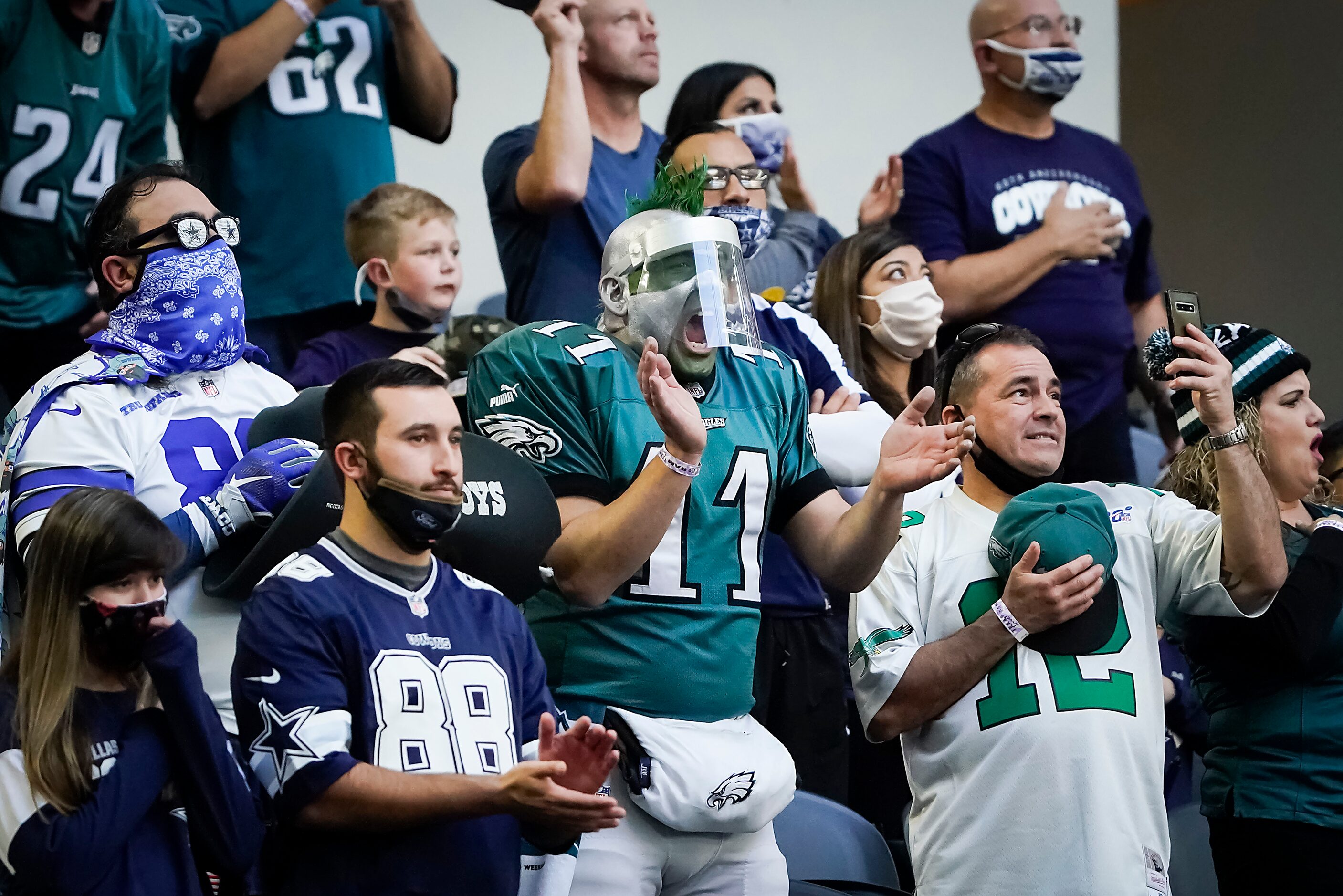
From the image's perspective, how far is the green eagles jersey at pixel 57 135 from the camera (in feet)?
12.5

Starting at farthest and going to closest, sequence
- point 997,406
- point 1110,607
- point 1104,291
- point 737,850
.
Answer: point 1104,291 → point 997,406 → point 1110,607 → point 737,850

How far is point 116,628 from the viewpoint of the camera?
2.28m

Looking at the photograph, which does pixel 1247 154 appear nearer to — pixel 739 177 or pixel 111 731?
pixel 739 177

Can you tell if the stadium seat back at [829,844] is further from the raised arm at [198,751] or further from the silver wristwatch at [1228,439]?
the raised arm at [198,751]

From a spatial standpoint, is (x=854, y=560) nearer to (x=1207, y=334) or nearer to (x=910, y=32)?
(x=1207, y=334)

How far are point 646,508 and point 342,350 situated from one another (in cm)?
144

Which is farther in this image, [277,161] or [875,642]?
[277,161]

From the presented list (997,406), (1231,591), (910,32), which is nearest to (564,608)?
(997,406)

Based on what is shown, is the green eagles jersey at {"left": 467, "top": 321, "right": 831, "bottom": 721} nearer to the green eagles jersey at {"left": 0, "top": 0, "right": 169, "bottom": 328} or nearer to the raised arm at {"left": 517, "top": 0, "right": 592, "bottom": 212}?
the raised arm at {"left": 517, "top": 0, "right": 592, "bottom": 212}

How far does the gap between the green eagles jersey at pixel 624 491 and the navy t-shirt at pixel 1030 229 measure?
2010 millimetres

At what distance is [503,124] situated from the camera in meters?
5.10

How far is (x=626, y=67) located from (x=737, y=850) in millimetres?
2417

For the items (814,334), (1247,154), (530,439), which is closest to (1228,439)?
(814,334)

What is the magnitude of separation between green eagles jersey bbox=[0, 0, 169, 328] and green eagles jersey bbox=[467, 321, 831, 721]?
1445 mm
